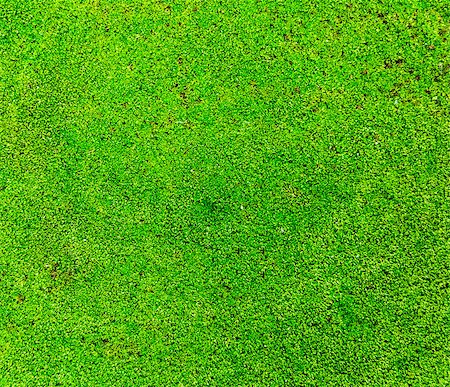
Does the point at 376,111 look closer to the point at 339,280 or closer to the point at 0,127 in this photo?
the point at 339,280

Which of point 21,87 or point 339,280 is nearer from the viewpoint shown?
point 339,280

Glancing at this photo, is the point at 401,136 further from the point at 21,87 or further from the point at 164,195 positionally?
the point at 21,87

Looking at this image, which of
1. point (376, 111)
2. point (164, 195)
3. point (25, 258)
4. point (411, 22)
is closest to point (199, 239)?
point (164, 195)

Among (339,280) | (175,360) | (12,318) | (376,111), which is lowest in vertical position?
(175,360)

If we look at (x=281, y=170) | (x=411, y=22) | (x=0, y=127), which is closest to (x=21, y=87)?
(x=0, y=127)

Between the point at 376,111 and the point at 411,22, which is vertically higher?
the point at 411,22

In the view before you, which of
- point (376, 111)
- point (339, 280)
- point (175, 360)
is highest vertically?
point (376, 111)
